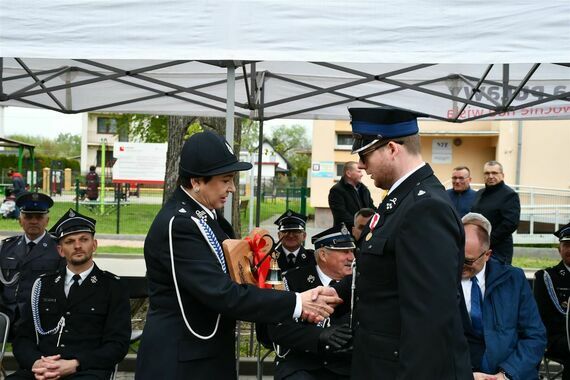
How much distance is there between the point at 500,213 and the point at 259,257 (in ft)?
15.0

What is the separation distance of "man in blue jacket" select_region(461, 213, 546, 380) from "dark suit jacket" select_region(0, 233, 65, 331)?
3.30 metres

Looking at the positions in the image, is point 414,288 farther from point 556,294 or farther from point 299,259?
point 299,259

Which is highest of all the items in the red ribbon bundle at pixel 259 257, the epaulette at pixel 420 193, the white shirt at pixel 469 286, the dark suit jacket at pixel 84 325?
the epaulette at pixel 420 193

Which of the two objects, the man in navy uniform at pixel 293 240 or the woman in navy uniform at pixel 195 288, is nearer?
the woman in navy uniform at pixel 195 288

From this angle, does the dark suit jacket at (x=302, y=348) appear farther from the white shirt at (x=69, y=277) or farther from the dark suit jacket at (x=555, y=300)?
the dark suit jacket at (x=555, y=300)

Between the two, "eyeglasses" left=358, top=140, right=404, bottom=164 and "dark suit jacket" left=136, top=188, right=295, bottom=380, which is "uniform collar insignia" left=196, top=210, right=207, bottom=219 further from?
"eyeglasses" left=358, top=140, right=404, bottom=164

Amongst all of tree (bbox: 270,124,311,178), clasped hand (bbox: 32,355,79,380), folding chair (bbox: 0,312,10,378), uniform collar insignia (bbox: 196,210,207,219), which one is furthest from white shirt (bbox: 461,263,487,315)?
tree (bbox: 270,124,311,178)

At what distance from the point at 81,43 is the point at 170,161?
5337 millimetres

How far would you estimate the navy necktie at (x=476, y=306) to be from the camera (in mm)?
3840

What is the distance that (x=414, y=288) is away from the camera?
91.4 inches

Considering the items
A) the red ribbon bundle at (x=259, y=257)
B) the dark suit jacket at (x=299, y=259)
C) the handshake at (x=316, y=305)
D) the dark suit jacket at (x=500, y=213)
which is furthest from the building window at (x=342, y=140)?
the handshake at (x=316, y=305)

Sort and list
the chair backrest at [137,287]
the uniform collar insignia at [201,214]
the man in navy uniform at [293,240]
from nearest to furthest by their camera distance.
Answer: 1. the uniform collar insignia at [201,214]
2. the chair backrest at [137,287]
3. the man in navy uniform at [293,240]

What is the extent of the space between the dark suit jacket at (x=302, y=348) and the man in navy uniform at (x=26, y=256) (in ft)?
7.86

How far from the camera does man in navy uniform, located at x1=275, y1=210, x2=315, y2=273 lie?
6.40 meters
